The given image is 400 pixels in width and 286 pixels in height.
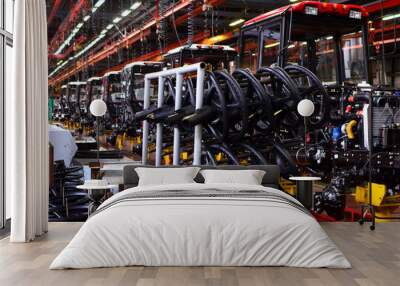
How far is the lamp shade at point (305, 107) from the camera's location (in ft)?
17.2

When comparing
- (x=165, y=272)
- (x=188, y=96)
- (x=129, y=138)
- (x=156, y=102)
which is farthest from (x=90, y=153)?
(x=165, y=272)

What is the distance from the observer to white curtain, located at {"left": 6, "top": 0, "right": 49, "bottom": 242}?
178 inches

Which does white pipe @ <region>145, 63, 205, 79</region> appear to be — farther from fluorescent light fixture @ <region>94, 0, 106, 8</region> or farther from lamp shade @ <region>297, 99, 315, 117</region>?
lamp shade @ <region>297, 99, 315, 117</region>

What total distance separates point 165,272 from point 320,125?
106 inches

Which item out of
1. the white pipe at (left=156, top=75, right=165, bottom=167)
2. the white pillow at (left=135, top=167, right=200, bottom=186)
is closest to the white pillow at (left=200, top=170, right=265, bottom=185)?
the white pillow at (left=135, top=167, right=200, bottom=186)

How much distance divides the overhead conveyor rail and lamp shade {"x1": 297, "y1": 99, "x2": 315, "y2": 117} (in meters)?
1.06

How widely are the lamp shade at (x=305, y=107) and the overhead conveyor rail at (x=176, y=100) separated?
1.06m

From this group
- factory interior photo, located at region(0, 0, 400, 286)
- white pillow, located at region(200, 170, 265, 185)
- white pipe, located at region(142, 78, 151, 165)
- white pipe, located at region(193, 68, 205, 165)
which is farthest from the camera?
white pipe, located at region(142, 78, 151, 165)

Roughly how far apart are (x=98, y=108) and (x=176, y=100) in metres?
0.87

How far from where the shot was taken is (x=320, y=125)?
539cm

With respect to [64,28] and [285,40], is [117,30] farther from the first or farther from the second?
[285,40]

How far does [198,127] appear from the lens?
552 cm

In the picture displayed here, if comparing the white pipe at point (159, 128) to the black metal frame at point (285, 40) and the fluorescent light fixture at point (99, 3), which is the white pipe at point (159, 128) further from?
the fluorescent light fixture at point (99, 3)

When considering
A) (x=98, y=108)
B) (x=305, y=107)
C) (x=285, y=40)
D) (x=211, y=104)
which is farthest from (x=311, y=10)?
(x=98, y=108)
